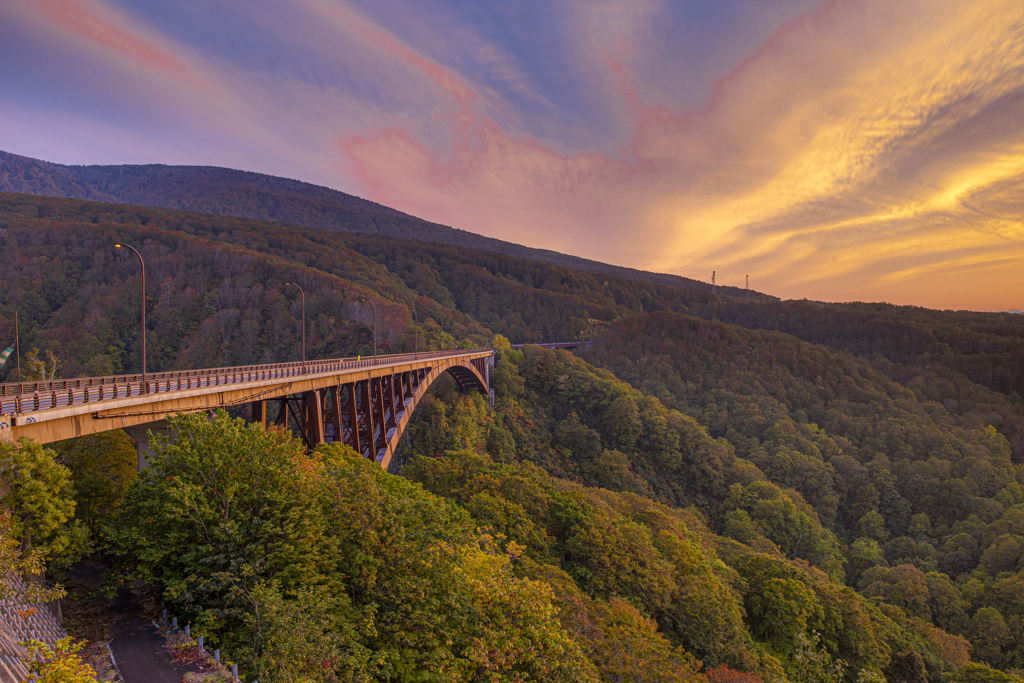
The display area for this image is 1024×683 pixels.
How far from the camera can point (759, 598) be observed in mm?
33406

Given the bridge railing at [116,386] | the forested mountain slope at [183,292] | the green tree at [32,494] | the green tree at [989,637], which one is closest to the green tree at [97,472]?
the bridge railing at [116,386]

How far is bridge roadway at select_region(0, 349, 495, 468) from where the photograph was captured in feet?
41.4

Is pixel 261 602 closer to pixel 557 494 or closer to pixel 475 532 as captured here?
pixel 475 532

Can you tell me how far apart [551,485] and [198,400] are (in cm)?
2350

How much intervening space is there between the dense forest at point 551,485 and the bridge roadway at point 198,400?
1.86 metres

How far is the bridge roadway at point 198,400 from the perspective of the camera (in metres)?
12.6

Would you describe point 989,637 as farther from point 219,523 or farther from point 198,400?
point 198,400

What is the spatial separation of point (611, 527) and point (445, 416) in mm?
34034

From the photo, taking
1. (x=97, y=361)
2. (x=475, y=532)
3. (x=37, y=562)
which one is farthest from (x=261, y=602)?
(x=97, y=361)

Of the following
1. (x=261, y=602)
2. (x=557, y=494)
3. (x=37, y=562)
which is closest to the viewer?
(x=37, y=562)

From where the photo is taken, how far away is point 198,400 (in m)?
18.5

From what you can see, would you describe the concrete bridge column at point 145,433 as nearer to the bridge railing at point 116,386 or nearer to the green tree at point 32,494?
the bridge railing at point 116,386

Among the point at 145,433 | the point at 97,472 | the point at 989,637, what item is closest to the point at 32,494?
the point at 97,472

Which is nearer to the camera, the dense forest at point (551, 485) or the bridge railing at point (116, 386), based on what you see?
the bridge railing at point (116, 386)
